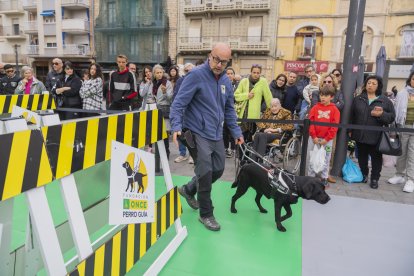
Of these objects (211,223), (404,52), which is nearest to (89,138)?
(211,223)

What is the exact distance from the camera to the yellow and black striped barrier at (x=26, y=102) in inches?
140

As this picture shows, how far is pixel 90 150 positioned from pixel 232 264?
1.56m

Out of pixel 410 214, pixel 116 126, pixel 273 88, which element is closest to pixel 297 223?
pixel 410 214

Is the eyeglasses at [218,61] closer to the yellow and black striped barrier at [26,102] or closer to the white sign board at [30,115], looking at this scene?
the white sign board at [30,115]

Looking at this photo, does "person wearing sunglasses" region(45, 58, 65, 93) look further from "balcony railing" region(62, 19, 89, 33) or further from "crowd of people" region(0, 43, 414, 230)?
"balcony railing" region(62, 19, 89, 33)

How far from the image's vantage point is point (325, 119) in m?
4.66

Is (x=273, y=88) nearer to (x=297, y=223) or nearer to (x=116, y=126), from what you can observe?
(x=297, y=223)

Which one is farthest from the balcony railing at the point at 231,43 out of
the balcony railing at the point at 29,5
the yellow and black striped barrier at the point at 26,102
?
the yellow and black striped barrier at the point at 26,102

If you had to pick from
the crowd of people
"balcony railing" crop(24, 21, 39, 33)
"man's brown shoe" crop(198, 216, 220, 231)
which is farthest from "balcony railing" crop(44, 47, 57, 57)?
"man's brown shoe" crop(198, 216, 220, 231)

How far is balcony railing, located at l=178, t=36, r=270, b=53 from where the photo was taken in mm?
24922

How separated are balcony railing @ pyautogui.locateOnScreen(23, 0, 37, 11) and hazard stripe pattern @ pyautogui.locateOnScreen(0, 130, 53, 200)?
37.7 meters

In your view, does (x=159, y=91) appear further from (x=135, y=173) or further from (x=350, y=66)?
(x=135, y=173)

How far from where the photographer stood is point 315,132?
4.64 meters

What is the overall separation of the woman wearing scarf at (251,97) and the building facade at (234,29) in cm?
2059
